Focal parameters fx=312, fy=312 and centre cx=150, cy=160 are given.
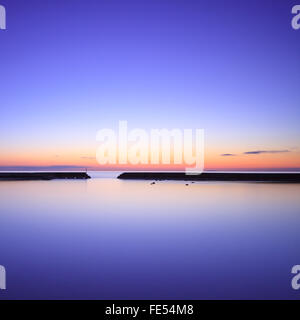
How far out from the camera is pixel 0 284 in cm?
380

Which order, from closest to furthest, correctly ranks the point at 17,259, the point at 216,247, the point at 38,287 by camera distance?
the point at 38,287 < the point at 17,259 < the point at 216,247

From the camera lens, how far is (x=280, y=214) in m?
12.3

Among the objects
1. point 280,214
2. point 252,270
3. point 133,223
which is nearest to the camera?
point 252,270

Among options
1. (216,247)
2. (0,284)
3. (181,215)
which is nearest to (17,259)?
(0,284)

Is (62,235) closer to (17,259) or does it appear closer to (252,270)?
(17,259)
